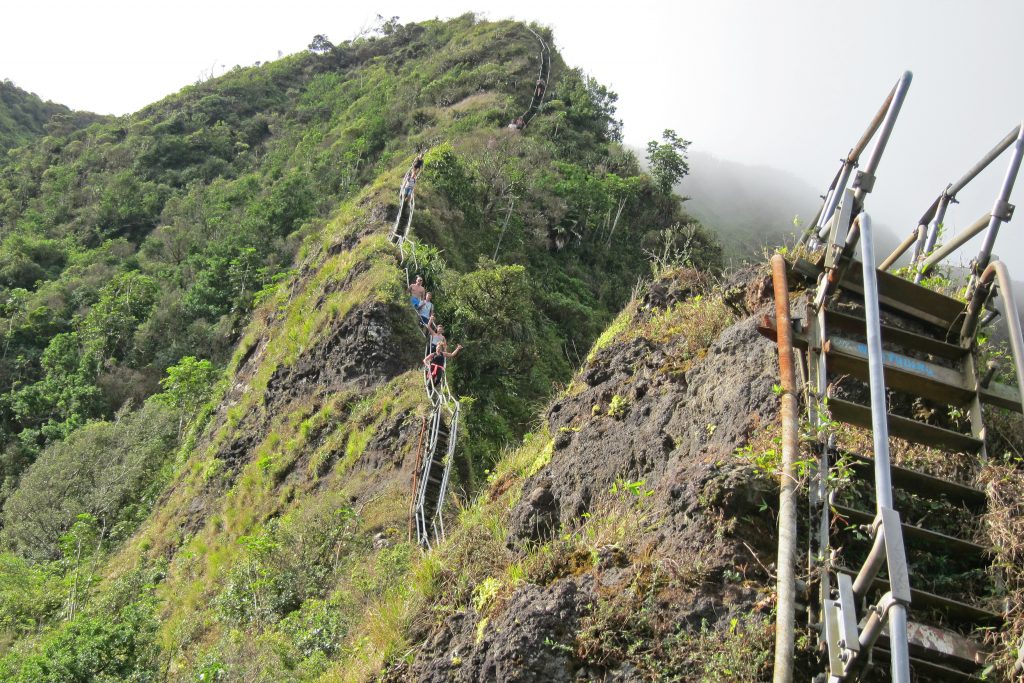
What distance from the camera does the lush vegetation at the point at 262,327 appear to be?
965 centimetres

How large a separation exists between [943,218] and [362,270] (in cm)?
1288

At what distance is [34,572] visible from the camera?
1630cm

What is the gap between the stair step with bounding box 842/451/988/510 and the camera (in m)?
3.65

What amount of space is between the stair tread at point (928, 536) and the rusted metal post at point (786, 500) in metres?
0.25

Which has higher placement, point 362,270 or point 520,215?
point 520,215

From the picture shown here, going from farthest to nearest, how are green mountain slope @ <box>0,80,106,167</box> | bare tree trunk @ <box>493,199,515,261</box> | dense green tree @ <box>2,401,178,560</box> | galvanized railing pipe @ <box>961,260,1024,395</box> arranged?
green mountain slope @ <box>0,80,106,167</box> → bare tree trunk @ <box>493,199,515,261</box> → dense green tree @ <box>2,401,178,560</box> → galvanized railing pipe @ <box>961,260,1024,395</box>

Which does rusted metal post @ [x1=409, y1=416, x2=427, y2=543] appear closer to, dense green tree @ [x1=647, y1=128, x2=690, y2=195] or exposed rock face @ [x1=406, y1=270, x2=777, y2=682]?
exposed rock face @ [x1=406, y1=270, x2=777, y2=682]

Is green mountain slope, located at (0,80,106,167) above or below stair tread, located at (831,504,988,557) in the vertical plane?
above

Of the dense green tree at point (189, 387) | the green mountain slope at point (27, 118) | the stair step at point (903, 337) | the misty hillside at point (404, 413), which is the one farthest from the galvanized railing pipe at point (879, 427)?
the green mountain slope at point (27, 118)

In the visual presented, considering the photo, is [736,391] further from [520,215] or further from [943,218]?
[520,215]

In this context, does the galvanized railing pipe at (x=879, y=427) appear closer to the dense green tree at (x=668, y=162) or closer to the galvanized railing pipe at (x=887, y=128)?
the galvanized railing pipe at (x=887, y=128)

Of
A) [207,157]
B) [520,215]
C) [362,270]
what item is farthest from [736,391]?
[207,157]

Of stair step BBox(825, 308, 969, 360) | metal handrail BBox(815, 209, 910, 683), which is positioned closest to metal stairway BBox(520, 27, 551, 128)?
stair step BBox(825, 308, 969, 360)

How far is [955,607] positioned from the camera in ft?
10.9
